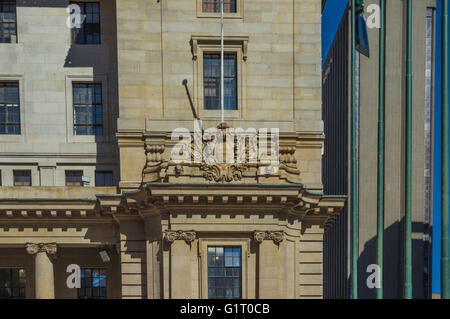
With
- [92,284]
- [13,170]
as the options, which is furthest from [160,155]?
[92,284]

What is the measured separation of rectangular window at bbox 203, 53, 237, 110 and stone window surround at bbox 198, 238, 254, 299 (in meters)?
7.20

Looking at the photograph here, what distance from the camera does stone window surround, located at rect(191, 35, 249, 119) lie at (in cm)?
3155

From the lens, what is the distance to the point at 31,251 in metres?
31.4

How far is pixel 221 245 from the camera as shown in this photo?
2853 cm

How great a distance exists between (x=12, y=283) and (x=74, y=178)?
22.9 ft

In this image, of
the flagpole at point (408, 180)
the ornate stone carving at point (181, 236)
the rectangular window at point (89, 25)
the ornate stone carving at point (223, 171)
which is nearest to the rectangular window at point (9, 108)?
the rectangular window at point (89, 25)

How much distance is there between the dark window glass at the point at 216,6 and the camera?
32.1 metres

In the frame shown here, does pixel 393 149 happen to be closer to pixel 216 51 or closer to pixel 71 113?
pixel 216 51

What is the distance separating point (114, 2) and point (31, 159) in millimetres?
9645

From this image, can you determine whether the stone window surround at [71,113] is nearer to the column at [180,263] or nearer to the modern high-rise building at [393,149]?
the column at [180,263]

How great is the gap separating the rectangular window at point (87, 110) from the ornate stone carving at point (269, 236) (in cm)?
1106

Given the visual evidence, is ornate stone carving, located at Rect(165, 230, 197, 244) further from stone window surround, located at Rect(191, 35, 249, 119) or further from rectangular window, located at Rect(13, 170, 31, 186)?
rectangular window, located at Rect(13, 170, 31, 186)
